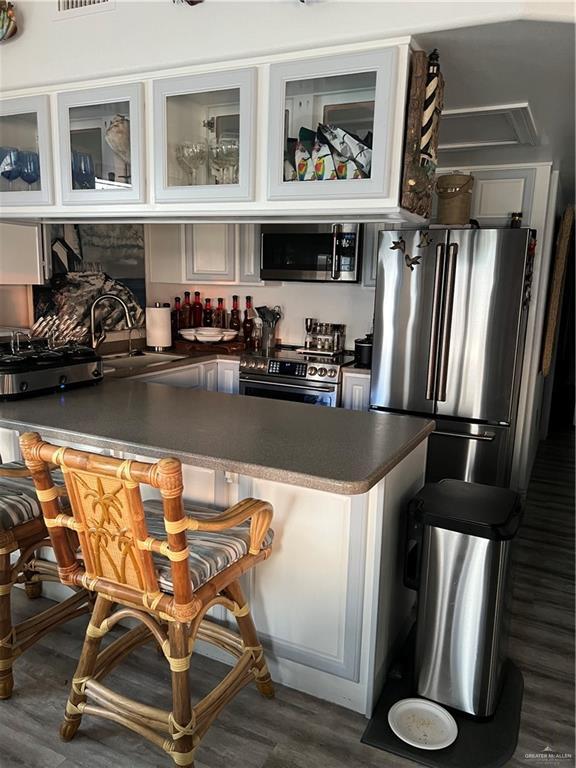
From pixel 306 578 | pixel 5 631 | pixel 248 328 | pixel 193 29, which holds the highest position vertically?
pixel 193 29

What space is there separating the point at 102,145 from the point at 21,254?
3.69ft

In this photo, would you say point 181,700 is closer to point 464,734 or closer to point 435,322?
point 464,734

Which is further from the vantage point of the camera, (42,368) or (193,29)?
(42,368)

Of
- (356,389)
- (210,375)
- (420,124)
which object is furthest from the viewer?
(210,375)

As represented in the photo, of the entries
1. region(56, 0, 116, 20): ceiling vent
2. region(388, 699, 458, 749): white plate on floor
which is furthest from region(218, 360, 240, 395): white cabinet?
region(388, 699, 458, 749): white plate on floor

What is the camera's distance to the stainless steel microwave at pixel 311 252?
407 cm

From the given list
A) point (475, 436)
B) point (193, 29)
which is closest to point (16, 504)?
point (193, 29)

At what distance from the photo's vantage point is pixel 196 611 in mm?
1531

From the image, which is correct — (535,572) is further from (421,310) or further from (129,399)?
(129,399)

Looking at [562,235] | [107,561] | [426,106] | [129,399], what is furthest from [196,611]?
[562,235]

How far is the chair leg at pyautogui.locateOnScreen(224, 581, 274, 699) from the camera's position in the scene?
1859mm

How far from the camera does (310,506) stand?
76.8 inches

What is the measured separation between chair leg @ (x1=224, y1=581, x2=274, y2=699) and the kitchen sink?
1.88 metres

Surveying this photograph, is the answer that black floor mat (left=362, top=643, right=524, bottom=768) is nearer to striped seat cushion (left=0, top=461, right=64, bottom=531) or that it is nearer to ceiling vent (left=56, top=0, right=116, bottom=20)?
striped seat cushion (left=0, top=461, right=64, bottom=531)
